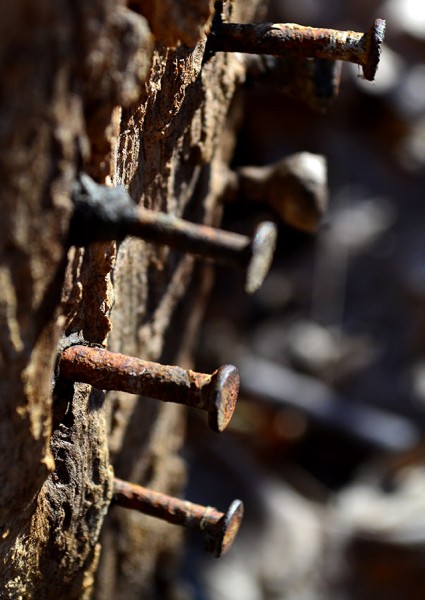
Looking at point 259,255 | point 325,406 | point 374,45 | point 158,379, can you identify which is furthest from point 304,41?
point 325,406

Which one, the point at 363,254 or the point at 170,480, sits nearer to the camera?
the point at 170,480

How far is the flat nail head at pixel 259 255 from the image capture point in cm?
76

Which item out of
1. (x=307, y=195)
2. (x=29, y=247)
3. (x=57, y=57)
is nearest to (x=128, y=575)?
(x=307, y=195)

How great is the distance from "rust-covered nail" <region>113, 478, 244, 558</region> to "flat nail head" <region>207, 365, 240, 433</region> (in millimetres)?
223

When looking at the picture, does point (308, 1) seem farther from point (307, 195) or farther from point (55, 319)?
point (55, 319)


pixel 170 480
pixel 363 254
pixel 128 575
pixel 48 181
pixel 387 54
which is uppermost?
pixel 387 54

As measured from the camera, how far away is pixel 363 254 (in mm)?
3941

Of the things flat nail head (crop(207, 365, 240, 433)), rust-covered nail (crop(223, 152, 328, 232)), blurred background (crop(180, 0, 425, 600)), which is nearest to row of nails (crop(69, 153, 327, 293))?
flat nail head (crop(207, 365, 240, 433))

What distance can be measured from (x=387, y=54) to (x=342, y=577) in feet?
8.69

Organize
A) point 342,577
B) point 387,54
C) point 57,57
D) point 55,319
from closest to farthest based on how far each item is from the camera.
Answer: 1. point 57,57
2. point 55,319
3. point 342,577
4. point 387,54

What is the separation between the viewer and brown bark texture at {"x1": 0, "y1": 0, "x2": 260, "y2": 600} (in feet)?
1.90

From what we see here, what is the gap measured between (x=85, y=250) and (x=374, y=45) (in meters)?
0.39

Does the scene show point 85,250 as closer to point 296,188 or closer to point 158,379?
point 158,379

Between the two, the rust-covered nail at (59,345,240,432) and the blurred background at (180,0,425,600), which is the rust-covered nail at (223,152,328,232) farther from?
the blurred background at (180,0,425,600)
